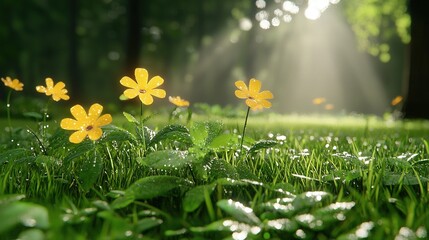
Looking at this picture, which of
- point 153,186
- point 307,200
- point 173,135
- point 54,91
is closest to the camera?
point 307,200

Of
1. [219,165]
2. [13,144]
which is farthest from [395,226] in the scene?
[13,144]

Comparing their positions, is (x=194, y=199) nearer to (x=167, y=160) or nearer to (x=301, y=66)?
(x=167, y=160)

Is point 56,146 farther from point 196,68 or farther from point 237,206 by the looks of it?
point 196,68

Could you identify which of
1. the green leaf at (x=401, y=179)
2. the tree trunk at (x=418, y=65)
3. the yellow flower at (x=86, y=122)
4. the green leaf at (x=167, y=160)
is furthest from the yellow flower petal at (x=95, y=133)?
the tree trunk at (x=418, y=65)

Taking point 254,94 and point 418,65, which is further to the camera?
point 418,65

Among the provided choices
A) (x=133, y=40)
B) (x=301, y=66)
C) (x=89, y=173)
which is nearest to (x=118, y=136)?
(x=89, y=173)

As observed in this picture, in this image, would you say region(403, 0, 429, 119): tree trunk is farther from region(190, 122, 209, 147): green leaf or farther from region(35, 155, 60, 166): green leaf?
region(35, 155, 60, 166): green leaf
